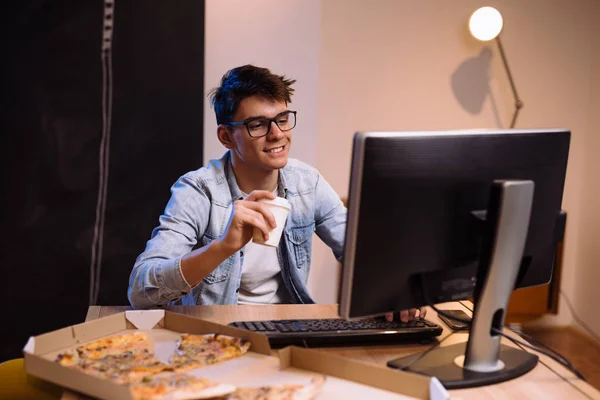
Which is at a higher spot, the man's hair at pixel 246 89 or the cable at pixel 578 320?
the man's hair at pixel 246 89

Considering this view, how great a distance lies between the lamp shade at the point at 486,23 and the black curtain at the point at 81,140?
1345 millimetres

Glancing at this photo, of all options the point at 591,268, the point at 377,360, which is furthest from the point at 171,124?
the point at 591,268

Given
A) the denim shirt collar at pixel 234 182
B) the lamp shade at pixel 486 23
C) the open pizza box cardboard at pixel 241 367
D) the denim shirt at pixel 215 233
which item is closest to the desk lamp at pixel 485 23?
the lamp shade at pixel 486 23

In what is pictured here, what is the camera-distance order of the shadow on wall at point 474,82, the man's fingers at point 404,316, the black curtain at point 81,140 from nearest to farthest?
the man's fingers at point 404,316 → the black curtain at point 81,140 → the shadow on wall at point 474,82

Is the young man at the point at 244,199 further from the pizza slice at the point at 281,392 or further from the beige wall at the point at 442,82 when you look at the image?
the beige wall at the point at 442,82

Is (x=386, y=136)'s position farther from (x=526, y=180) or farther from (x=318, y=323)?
(x=318, y=323)

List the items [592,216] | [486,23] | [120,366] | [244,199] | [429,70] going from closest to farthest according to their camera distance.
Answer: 1. [120,366]
2. [244,199]
3. [486,23]
4. [429,70]
5. [592,216]

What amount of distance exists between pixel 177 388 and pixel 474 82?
114 inches

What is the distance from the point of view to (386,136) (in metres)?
1.14

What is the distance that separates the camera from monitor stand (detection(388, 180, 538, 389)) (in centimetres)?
123

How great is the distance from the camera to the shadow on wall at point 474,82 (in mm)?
3611

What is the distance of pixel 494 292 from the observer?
1.26 m

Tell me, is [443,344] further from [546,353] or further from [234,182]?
[234,182]

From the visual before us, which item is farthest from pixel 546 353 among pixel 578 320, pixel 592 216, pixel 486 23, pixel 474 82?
pixel 578 320
